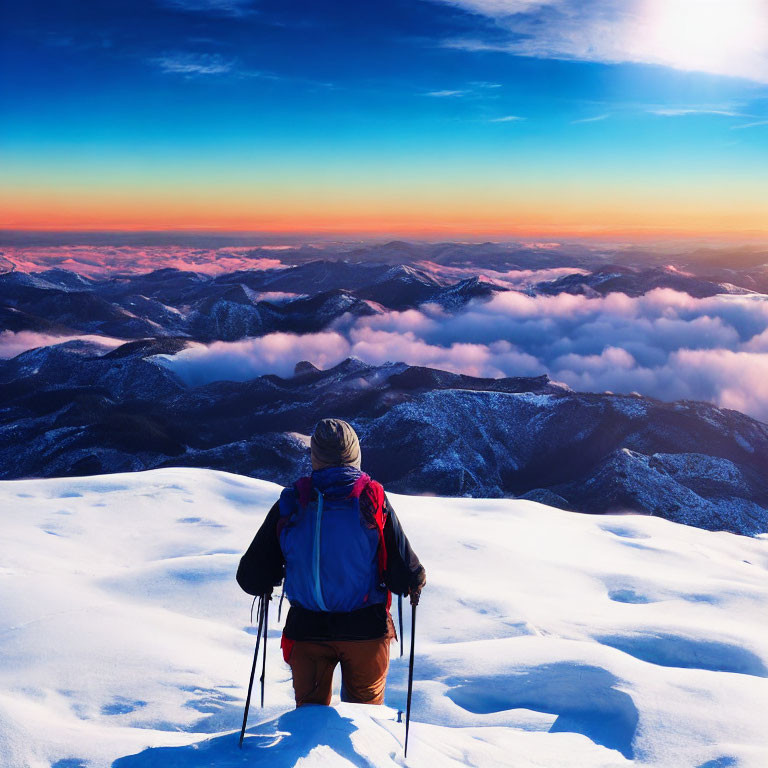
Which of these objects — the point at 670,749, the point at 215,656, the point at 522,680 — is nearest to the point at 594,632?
the point at 522,680

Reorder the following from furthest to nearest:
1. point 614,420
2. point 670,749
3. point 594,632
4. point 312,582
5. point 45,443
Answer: point 614,420 → point 45,443 → point 594,632 → point 670,749 → point 312,582

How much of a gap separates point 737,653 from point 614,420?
11571cm

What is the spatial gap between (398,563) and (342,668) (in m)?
0.94

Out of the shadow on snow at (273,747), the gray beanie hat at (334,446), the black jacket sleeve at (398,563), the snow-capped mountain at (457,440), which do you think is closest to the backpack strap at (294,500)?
the gray beanie hat at (334,446)

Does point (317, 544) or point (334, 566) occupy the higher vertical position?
point (317, 544)

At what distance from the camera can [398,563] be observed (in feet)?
15.5

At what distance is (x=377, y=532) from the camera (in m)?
4.54

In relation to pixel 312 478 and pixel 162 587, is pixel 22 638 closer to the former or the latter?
pixel 162 587

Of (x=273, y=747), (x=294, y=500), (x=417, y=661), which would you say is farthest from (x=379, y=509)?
(x=417, y=661)

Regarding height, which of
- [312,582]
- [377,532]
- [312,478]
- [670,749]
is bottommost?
[670,749]

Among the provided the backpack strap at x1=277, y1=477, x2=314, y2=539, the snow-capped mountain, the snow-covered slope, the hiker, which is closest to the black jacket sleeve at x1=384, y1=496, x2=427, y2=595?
the hiker

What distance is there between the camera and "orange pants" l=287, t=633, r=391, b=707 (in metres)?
4.70

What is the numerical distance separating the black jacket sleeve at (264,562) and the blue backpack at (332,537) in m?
0.12

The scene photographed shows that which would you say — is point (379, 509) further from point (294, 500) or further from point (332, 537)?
point (294, 500)
